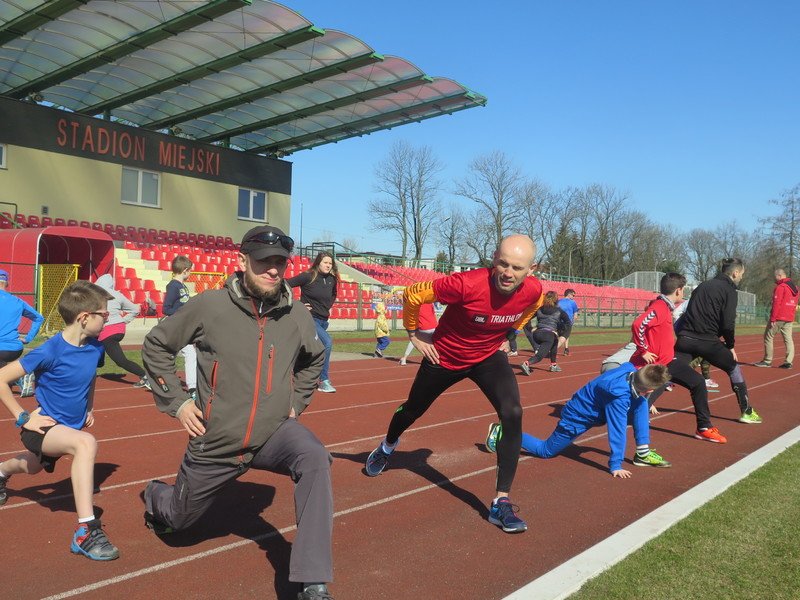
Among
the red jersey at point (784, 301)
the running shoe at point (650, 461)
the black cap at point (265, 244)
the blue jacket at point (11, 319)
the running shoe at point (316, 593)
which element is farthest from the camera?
the red jersey at point (784, 301)

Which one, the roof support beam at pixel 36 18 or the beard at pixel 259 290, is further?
the roof support beam at pixel 36 18

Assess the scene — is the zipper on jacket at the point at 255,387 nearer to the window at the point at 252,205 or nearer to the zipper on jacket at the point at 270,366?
the zipper on jacket at the point at 270,366

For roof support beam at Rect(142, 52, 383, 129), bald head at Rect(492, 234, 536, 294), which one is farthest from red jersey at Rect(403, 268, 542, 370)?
roof support beam at Rect(142, 52, 383, 129)

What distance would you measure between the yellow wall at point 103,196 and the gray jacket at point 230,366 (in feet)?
89.7

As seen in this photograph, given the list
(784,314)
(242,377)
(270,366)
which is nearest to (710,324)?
(270,366)

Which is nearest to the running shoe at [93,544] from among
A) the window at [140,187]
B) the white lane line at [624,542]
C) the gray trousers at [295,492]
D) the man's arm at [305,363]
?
the gray trousers at [295,492]

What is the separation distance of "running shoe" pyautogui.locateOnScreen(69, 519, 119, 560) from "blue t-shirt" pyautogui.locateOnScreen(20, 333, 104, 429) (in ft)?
2.62

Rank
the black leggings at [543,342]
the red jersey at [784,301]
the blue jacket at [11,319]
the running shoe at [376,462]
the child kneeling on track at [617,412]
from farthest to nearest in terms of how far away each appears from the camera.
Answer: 1. the red jersey at [784,301]
2. the black leggings at [543,342]
3. the blue jacket at [11,319]
4. the child kneeling on track at [617,412]
5. the running shoe at [376,462]

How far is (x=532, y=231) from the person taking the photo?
70812mm

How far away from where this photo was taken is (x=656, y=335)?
294 inches

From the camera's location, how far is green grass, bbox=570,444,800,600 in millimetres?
A: 3895

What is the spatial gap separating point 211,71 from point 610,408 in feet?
75.1

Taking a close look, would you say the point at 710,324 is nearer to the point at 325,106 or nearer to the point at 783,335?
the point at 783,335

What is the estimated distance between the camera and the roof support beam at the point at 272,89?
83.5 ft
